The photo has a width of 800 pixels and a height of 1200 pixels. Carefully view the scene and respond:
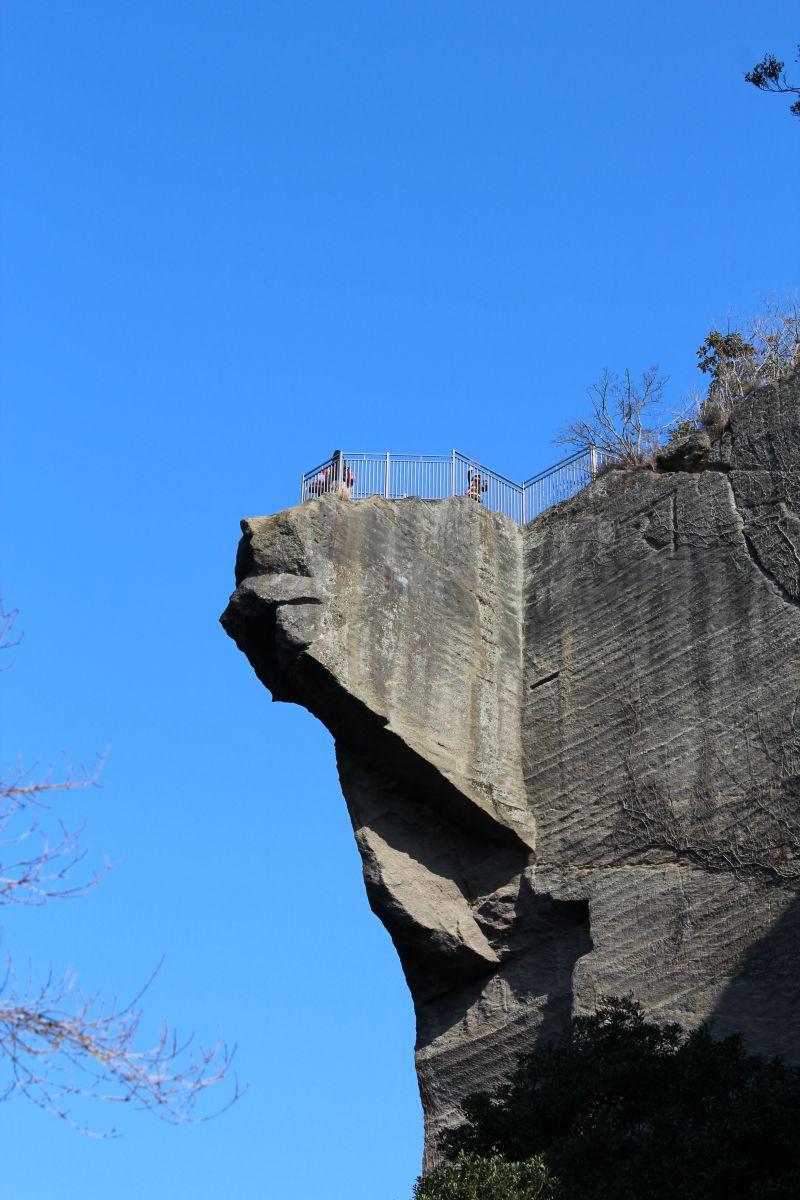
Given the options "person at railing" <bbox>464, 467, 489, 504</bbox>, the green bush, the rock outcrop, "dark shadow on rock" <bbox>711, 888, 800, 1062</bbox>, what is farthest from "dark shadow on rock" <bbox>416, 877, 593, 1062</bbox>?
"person at railing" <bbox>464, 467, 489, 504</bbox>

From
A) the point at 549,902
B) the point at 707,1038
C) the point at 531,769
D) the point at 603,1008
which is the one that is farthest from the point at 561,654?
the point at 707,1038

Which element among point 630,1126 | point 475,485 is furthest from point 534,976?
point 475,485

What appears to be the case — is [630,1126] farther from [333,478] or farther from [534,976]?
[333,478]

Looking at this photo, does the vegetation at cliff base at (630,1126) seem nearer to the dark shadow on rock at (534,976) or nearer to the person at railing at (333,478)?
the dark shadow on rock at (534,976)

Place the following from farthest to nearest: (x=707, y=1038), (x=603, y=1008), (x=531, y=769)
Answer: (x=531, y=769), (x=603, y=1008), (x=707, y=1038)

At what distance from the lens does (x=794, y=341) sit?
27.6 m

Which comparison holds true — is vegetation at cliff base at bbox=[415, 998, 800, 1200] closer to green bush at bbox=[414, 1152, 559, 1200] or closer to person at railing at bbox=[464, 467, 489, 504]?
green bush at bbox=[414, 1152, 559, 1200]

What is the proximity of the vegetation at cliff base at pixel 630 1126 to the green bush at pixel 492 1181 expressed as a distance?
1 cm

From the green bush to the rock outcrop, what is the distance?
445 cm

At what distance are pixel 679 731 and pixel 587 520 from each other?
3870 millimetres

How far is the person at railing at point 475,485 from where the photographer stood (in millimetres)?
24703

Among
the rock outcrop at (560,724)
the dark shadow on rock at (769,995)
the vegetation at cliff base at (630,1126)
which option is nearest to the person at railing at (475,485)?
the rock outcrop at (560,724)

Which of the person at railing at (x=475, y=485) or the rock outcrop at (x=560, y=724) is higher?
the person at railing at (x=475, y=485)

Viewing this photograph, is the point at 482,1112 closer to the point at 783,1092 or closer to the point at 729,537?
the point at 783,1092
